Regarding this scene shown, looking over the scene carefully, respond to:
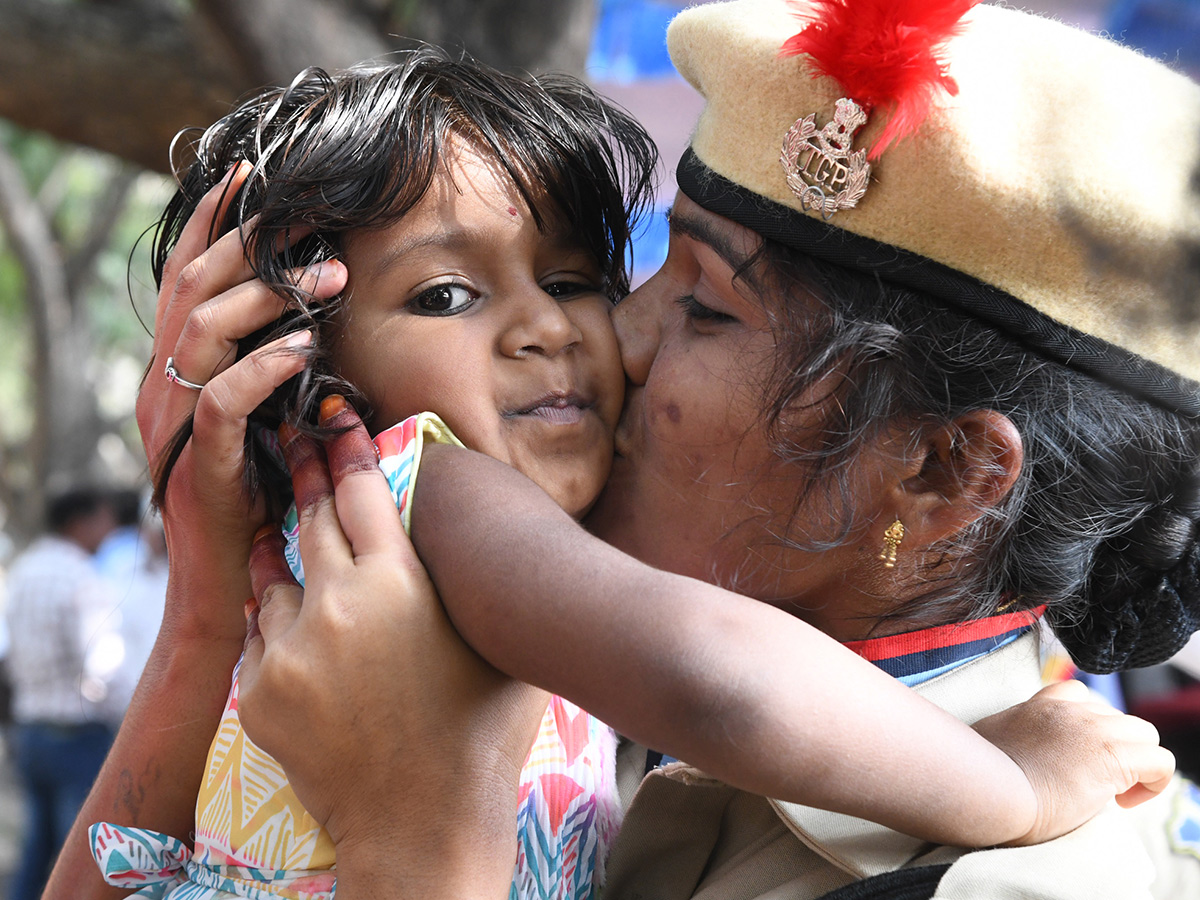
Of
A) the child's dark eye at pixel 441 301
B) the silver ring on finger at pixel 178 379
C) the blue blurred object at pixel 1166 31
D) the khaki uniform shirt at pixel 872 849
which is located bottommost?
the khaki uniform shirt at pixel 872 849

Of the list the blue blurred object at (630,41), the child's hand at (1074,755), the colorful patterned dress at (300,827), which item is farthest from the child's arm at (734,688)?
the blue blurred object at (630,41)

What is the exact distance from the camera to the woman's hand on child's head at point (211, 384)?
5.36 feet

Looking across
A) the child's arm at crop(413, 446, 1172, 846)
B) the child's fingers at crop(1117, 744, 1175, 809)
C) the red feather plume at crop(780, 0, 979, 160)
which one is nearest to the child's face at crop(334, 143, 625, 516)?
the child's arm at crop(413, 446, 1172, 846)

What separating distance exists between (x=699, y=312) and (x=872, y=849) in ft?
2.64

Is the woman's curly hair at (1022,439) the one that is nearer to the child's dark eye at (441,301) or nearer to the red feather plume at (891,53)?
the red feather plume at (891,53)

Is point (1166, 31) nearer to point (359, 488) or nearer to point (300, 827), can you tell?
point (359, 488)

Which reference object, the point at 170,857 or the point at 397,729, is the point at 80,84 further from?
the point at 397,729

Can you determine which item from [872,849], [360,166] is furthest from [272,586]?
[872,849]

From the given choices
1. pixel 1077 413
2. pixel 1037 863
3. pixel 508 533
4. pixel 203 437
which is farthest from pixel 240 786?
pixel 1077 413

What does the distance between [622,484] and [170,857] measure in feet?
3.24

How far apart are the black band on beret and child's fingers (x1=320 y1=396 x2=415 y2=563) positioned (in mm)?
650

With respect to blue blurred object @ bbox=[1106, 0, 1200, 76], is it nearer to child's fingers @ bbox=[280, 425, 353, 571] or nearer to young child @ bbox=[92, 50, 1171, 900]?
young child @ bbox=[92, 50, 1171, 900]

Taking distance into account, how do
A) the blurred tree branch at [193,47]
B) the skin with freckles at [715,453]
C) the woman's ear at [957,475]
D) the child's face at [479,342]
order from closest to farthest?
the woman's ear at [957,475] → the skin with freckles at [715,453] → the child's face at [479,342] → the blurred tree branch at [193,47]

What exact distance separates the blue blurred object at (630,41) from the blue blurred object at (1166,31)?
3517mm
